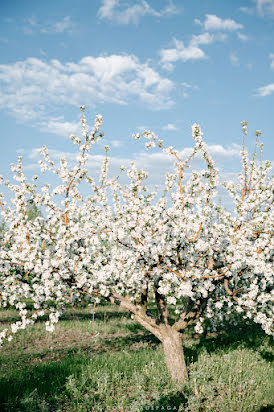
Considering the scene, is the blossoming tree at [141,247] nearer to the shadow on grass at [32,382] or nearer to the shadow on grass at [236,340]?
the shadow on grass at [32,382]

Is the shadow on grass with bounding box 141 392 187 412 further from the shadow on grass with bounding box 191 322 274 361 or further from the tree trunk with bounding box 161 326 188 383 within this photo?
the shadow on grass with bounding box 191 322 274 361

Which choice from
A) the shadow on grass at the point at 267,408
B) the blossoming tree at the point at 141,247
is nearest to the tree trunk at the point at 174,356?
the blossoming tree at the point at 141,247

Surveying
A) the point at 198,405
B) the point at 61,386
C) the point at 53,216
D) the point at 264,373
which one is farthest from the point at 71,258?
the point at 264,373

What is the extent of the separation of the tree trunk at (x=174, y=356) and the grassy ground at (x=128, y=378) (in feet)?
0.84

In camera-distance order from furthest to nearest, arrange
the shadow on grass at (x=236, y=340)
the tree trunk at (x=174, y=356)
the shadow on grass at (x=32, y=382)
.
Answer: the shadow on grass at (x=236, y=340) < the tree trunk at (x=174, y=356) < the shadow on grass at (x=32, y=382)

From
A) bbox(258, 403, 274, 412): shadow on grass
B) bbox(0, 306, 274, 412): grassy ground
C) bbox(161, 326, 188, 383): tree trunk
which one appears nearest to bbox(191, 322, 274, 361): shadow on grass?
bbox(0, 306, 274, 412): grassy ground

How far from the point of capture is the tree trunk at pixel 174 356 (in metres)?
7.63

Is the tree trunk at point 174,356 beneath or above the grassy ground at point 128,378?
above

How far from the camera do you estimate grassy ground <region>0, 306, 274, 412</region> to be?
663 centimetres

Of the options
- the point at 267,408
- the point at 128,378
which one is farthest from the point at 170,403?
the point at 267,408

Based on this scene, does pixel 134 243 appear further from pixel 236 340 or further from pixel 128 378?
pixel 236 340

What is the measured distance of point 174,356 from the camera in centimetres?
774

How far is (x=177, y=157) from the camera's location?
795cm

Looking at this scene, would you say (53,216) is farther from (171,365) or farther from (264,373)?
(264,373)
